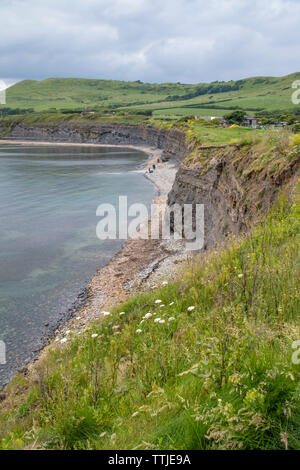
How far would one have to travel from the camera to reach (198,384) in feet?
12.6

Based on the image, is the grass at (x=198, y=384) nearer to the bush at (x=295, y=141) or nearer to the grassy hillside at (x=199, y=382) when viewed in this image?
the grassy hillside at (x=199, y=382)

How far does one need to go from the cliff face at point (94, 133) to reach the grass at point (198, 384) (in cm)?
10481

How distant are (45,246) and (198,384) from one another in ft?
88.1

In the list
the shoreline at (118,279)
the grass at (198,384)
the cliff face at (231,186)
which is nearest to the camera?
the grass at (198,384)

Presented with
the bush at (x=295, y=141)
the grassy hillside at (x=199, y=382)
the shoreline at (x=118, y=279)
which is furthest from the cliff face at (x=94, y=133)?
the grassy hillside at (x=199, y=382)

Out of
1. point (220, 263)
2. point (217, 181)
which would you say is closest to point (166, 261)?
point (217, 181)

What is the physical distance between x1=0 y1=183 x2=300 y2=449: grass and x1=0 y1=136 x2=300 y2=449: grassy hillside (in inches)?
0.5

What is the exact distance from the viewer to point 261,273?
6297 mm

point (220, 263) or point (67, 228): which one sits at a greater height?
point (220, 263)

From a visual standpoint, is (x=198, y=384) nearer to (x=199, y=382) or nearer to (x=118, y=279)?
(x=199, y=382)

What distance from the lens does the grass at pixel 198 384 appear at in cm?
296
